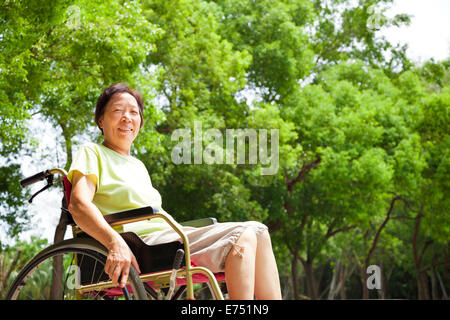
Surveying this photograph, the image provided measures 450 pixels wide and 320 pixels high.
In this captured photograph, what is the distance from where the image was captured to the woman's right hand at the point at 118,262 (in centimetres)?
224

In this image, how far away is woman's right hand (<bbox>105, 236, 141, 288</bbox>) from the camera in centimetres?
224

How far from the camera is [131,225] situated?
2.74 meters

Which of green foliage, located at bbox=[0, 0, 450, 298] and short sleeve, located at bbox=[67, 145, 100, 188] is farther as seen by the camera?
green foliage, located at bbox=[0, 0, 450, 298]

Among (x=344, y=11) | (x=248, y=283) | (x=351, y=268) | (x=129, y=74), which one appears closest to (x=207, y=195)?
(x=129, y=74)

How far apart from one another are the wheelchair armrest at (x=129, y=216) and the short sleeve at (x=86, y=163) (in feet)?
0.76

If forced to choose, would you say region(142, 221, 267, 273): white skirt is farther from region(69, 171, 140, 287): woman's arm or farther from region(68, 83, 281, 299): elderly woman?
region(69, 171, 140, 287): woman's arm

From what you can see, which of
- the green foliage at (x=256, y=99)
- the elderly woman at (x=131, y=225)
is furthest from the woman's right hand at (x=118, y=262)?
the green foliage at (x=256, y=99)

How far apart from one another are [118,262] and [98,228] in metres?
0.19

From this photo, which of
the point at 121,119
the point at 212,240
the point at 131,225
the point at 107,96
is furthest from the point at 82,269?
the point at 107,96

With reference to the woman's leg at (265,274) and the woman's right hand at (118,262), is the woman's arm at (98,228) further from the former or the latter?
the woman's leg at (265,274)

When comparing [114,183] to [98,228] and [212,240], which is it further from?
[212,240]

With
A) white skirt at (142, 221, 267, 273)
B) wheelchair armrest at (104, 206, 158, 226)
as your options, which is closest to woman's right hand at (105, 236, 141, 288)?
wheelchair armrest at (104, 206, 158, 226)

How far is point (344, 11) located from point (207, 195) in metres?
9.45

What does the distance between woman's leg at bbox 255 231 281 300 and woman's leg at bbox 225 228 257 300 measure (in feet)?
0.23
